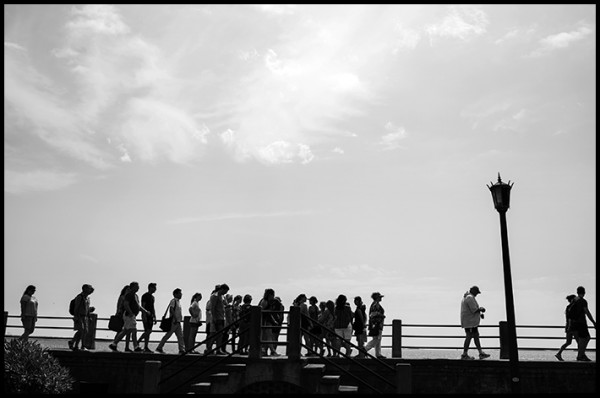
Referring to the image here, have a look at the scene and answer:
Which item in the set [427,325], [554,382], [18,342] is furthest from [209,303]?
[554,382]

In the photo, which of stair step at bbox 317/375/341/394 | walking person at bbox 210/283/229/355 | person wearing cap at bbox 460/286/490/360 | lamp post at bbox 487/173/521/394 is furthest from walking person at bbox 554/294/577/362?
walking person at bbox 210/283/229/355

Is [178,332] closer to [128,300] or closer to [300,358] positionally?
[128,300]

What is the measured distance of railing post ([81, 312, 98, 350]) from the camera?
1669cm

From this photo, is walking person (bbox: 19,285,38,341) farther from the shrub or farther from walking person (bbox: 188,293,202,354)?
walking person (bbox: 188,293,202,354)

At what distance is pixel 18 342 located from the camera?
12789 mm

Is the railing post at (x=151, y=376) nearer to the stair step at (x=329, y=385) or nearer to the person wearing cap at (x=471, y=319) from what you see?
the stair step at (x=329, y=385)

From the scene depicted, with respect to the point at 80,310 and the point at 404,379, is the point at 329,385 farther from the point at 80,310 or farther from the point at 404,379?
the point at 80,310

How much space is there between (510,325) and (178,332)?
846cm

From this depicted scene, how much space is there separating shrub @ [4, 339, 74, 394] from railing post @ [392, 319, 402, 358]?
27.2 ft

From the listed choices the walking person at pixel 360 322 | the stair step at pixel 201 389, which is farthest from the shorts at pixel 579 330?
the stair step at pixel 201 389

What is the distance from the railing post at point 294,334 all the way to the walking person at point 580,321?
7.15 m

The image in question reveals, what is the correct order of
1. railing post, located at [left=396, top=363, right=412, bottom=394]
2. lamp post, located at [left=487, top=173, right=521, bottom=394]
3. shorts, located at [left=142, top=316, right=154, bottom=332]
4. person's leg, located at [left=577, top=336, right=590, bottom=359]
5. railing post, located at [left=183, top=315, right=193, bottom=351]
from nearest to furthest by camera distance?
lamp post, located at [left=487, top=173, right=521, bottom=394]
railing post, located at [left=396, top=363, right=412, bottom=394]
person's leg, located at [left=577, top=336, right=590, bottom=359]
shorts, located at [left=142, top=316, right=154, bottom=332]
railing post, located at [left=183, top=315, right=193, bottom=351]

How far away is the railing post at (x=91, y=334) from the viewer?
16688 mm

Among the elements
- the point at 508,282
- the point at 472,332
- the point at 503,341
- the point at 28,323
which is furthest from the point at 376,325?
the point at 28,323
